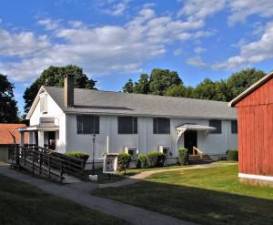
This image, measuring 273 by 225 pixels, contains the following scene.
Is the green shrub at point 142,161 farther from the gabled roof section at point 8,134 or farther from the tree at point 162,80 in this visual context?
the tree at point 162,80

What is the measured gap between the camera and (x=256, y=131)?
19.8m

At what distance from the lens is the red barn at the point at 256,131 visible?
19.2m

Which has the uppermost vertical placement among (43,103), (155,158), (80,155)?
(43,103)

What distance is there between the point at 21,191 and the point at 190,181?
302 inches

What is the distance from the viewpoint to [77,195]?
17.9m

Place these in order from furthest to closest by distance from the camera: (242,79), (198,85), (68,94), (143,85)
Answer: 1. (143,85)
2. (242,79)
3. (198,85)
4. (68,94)

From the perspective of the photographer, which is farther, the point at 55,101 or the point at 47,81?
the point at 47,81

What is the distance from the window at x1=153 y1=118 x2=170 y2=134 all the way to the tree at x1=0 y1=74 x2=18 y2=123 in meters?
39.1

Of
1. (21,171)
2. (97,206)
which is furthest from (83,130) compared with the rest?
(97,206)

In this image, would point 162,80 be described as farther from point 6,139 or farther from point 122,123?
point 122,123

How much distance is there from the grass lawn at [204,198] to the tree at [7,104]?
165 feet

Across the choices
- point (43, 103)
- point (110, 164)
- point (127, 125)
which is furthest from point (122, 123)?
point (110, 164)

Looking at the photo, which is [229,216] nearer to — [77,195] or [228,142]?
[77,195]

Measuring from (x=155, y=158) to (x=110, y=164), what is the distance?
23.7 feet
